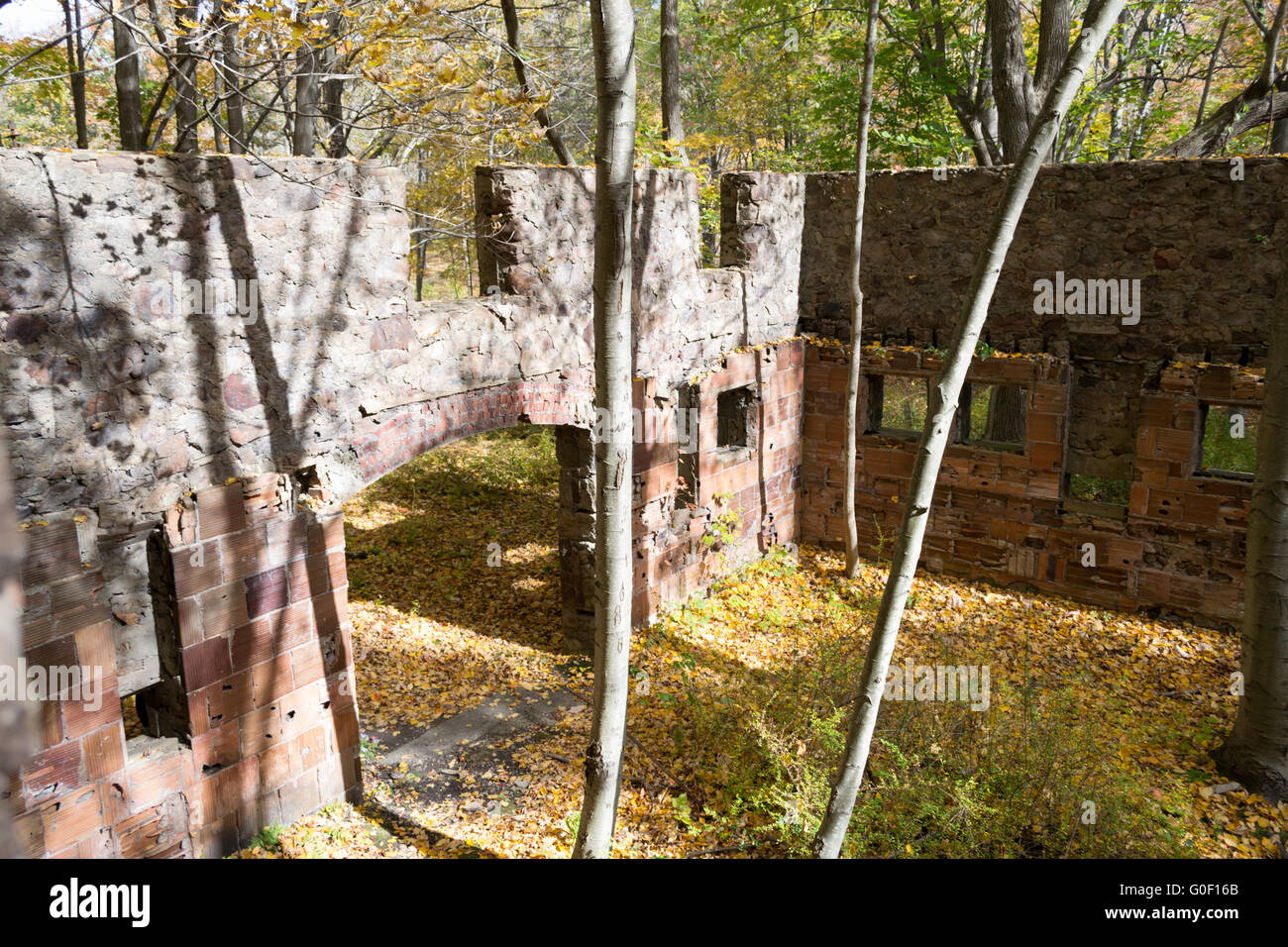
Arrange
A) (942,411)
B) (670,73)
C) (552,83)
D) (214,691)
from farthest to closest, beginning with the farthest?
(670,73) → (552,83) → (214,691) → (942,411)

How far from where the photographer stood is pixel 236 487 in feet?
18.0

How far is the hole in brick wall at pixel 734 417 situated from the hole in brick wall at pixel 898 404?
1.64 m

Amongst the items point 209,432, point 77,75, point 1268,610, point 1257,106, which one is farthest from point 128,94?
point 1257,106

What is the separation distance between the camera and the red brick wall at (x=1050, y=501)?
9109 mm

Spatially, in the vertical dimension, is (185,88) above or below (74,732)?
above

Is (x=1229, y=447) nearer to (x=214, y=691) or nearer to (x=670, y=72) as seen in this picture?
(x=670, y=72)

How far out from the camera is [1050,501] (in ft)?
32.7

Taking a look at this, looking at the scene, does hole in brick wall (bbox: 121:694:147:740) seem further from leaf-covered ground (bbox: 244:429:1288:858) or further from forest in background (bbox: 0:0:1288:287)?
forest in background (bbox: 0:0:1288:287)

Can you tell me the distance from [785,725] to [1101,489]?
8.06 meters

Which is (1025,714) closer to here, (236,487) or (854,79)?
(236,487)

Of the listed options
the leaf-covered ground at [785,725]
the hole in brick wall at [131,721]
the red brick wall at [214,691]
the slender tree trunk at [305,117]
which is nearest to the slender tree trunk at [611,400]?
the leaf-covered ground at [785,725]

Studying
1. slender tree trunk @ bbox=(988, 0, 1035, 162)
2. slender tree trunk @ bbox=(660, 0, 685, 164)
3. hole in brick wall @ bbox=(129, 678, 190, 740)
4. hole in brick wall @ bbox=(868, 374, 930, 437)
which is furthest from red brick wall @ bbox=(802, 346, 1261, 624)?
hole in brick wall @ bbox=(129, 678, 190, 740)
